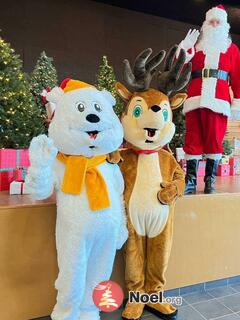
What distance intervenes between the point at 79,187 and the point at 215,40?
3.79ft

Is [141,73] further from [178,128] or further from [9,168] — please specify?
[178,128]

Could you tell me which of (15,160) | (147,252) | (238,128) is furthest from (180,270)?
(238,128)

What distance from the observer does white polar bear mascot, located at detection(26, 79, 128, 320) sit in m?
1.12

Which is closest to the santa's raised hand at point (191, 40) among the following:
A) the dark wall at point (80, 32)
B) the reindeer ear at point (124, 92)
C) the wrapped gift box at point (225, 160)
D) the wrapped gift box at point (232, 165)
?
the reindeer ear at point (124, 92)

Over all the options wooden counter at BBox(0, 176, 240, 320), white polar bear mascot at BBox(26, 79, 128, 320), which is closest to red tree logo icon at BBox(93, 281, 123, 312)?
white polar bear mascot at BBox(26, 79, 128, 320)

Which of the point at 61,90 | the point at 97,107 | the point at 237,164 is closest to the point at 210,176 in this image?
the point at 97,107

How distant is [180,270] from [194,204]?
35cm

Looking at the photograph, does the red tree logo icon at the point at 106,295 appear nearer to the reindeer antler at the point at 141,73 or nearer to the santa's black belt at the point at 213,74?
the reindeer antler at the point at 141,73

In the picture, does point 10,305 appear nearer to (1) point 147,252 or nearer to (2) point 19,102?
(1) point 147,252

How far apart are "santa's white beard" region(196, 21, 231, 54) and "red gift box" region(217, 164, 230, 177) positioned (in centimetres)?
117

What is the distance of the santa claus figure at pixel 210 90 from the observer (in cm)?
169

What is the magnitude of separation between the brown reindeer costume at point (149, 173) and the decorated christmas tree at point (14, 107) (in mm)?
749

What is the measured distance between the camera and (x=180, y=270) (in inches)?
65.2

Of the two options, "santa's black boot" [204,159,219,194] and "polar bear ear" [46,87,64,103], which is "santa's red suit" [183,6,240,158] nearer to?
"santa's black boot" [204,159,219,194]
